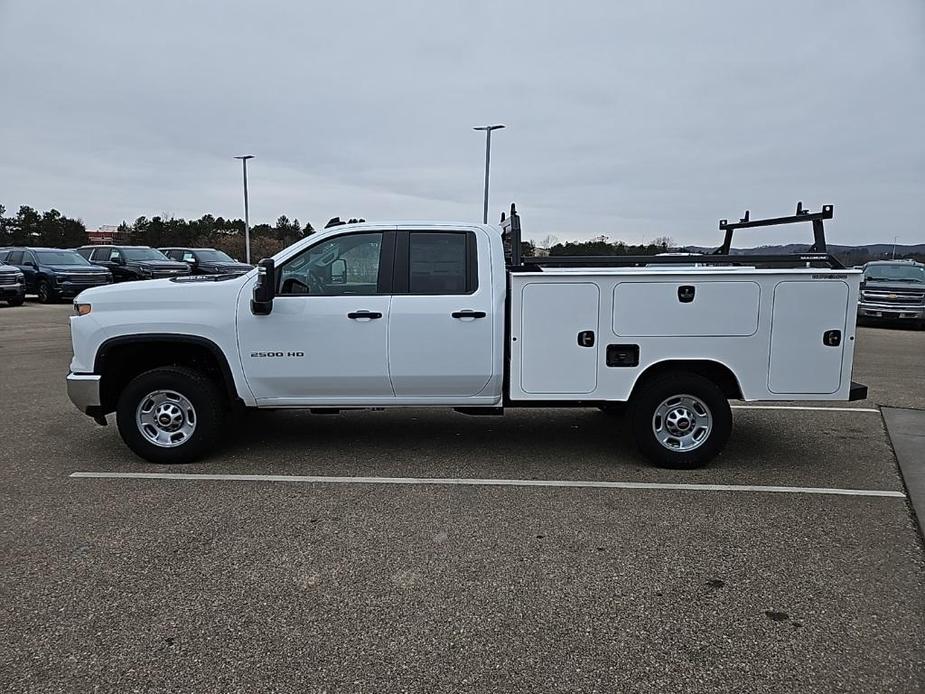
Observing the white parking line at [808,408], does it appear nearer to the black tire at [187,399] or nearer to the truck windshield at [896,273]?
the black tire at [187,399]

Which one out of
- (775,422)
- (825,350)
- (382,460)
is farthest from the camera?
(775,422)

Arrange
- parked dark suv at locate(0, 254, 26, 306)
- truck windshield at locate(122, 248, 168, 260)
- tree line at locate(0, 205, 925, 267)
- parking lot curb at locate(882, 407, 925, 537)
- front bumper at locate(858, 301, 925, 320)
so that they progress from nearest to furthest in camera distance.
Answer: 1. parking lot curb at locate(882, 407, 925, 537)
2. front bumper at locate(858, 301, 925, 320)
3. parked dark suv at locate(0, 254, 26, 306)
4. truck windshield at locate(122, 248, 168, 260)
5. tree line at locate(0, 205, 925, 267)

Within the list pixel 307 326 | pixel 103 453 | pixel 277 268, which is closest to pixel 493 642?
pixel 307 326

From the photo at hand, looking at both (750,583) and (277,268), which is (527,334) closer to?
(277,268)

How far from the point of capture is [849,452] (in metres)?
6.26

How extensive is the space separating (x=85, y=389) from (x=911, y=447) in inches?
276

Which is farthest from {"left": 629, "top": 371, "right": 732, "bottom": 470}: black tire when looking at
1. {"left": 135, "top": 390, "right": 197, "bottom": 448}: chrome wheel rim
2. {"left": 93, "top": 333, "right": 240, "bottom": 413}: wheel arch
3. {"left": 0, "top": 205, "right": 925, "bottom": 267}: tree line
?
{"left": 0, "top": 205, "right": 925, "bottom": 267}: tree line

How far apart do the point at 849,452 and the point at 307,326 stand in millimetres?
4745

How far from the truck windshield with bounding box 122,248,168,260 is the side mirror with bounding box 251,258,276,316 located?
21144mm

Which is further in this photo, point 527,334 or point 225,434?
point 225,434

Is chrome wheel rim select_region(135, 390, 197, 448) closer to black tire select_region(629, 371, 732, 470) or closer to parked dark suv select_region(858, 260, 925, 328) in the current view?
black tire select_region(629, 371, 732, 470)

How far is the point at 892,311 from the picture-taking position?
17359 millimetres

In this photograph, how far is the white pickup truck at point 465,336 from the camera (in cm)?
548

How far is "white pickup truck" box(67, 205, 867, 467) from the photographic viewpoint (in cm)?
548
